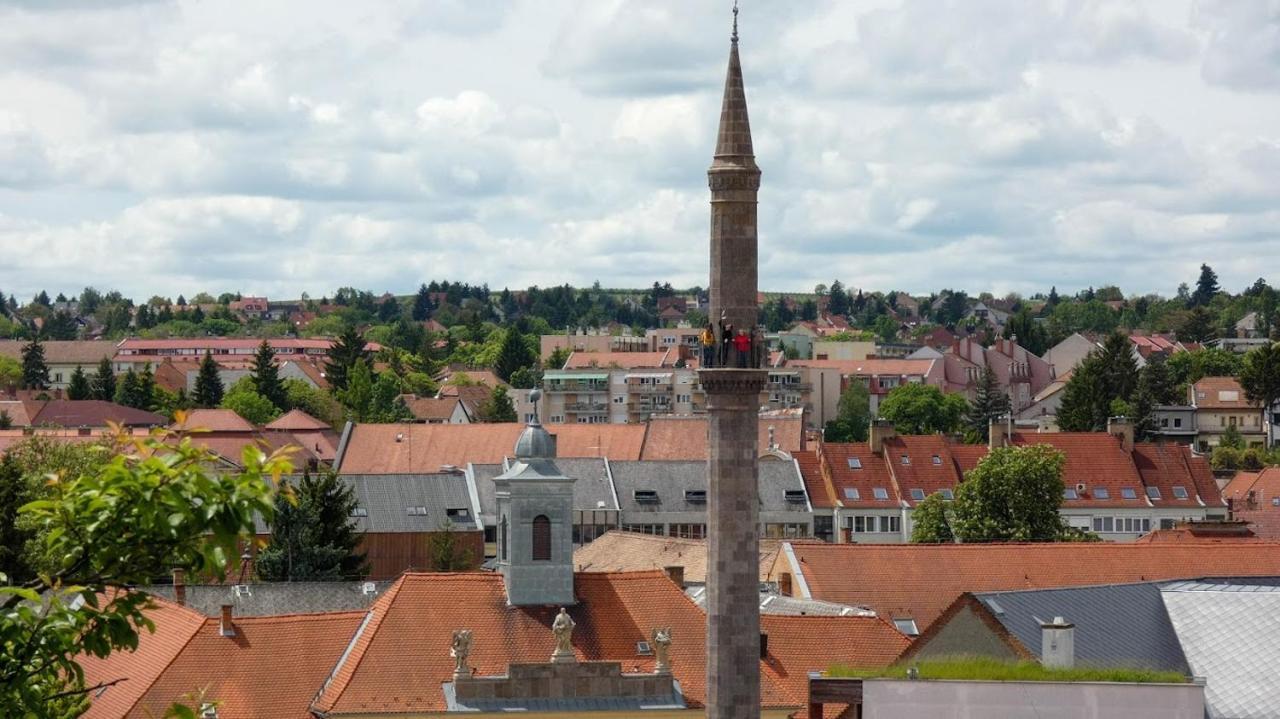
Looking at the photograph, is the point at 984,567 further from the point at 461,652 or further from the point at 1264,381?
the point at 1264,381

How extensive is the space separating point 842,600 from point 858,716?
3104 centimetres

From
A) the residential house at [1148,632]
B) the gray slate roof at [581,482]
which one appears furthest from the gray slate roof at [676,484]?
the residential house at [1148,632]

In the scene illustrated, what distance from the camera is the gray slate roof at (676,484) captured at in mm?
125438

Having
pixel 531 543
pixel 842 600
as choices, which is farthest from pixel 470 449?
pixel 531 543

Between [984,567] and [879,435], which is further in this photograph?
[879,435]

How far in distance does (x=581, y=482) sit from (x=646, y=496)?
303 cm

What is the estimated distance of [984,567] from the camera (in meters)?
76.7

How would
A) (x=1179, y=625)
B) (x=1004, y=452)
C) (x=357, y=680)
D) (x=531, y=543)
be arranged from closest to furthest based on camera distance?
(x=1179, y=625) → (x=357, y=680) → (x=531, y=543) → (x=1004, y=452)

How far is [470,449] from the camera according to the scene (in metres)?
146

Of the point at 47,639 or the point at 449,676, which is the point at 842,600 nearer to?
the point at 449,676

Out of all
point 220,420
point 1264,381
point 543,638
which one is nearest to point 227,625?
point 543,638

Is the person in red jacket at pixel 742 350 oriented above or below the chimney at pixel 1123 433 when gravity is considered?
above

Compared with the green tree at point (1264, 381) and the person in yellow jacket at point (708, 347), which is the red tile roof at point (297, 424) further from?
the person in yellow jacket at point (708, 347)

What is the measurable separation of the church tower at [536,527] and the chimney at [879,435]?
6576 cm
